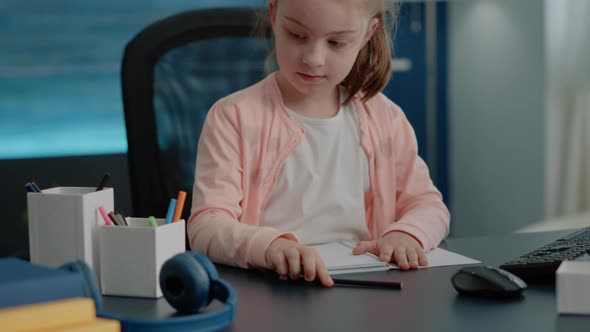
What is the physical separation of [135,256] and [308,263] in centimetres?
22

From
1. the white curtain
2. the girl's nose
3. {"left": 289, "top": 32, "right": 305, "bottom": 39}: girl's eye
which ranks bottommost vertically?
the white curtain

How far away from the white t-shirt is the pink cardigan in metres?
0.02

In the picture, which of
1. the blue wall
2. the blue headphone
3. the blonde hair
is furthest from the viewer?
the blue wall

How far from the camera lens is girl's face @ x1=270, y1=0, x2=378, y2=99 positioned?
1192 mm

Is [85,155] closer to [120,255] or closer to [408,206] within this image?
[408,206]

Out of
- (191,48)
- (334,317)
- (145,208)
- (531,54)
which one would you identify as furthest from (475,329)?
(531,54)

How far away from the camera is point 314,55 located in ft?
3.95

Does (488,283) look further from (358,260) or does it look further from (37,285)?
(37,285)

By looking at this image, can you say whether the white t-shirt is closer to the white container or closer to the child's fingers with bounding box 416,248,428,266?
→ the child's fingers with bounding box 416,248,428,266

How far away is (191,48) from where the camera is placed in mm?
1673

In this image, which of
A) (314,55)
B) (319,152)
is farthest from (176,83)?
(314,55)

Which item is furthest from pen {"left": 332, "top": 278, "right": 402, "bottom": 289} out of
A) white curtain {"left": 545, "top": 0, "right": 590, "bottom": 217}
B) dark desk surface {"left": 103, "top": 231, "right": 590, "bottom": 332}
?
white curtain {"left": 545, "top": 0, "right": 590, "bottom": 217}

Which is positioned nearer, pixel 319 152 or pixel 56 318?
pixel 56 318

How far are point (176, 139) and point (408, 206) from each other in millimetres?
545
